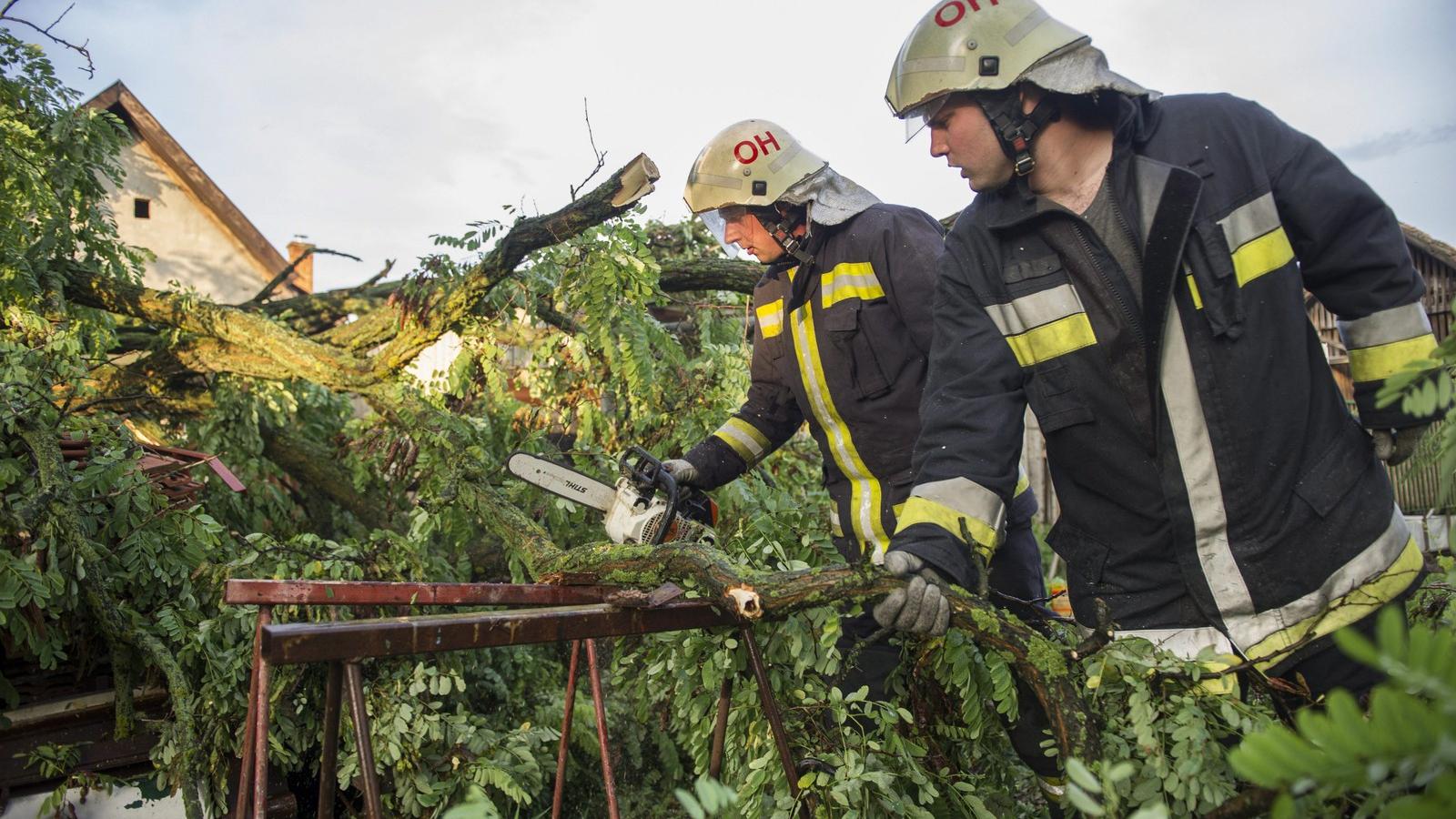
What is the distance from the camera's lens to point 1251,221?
1.84m

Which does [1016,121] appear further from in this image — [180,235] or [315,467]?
[180,235]

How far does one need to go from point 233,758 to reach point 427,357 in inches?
389

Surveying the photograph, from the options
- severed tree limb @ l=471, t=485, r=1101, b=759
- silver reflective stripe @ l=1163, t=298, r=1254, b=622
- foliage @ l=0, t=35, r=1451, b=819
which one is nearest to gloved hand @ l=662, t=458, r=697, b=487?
foliage @ l=0, t=35, r=1451, b=819

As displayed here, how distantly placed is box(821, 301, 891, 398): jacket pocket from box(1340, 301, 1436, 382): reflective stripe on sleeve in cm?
120

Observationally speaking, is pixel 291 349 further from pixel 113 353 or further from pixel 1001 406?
pixel 1001 406

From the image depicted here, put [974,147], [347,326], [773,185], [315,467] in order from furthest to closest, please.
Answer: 1. [315,467]
2. [347,326]
3. [773,185]
4. [974,147]

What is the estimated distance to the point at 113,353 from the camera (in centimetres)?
573

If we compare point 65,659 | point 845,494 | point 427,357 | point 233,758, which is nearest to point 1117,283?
point 845,494

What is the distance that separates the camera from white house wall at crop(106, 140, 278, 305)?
54.0ft

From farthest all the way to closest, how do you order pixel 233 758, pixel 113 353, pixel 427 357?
1. pixel 427 357
2. pixel 113 353
3. pixel 233 758

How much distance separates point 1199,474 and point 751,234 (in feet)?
5.74

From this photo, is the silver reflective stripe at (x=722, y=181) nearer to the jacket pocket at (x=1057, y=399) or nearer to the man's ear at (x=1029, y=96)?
the man's ear at (x=1029, y=96)

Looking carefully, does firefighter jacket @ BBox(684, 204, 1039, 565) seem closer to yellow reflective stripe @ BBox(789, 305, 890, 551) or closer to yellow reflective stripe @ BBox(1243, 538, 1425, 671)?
yellow reflective stripe @ BBox(789, 305, 890, 551)

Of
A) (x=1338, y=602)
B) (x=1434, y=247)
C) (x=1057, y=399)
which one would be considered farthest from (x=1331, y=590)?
(x=1434, y=247)
